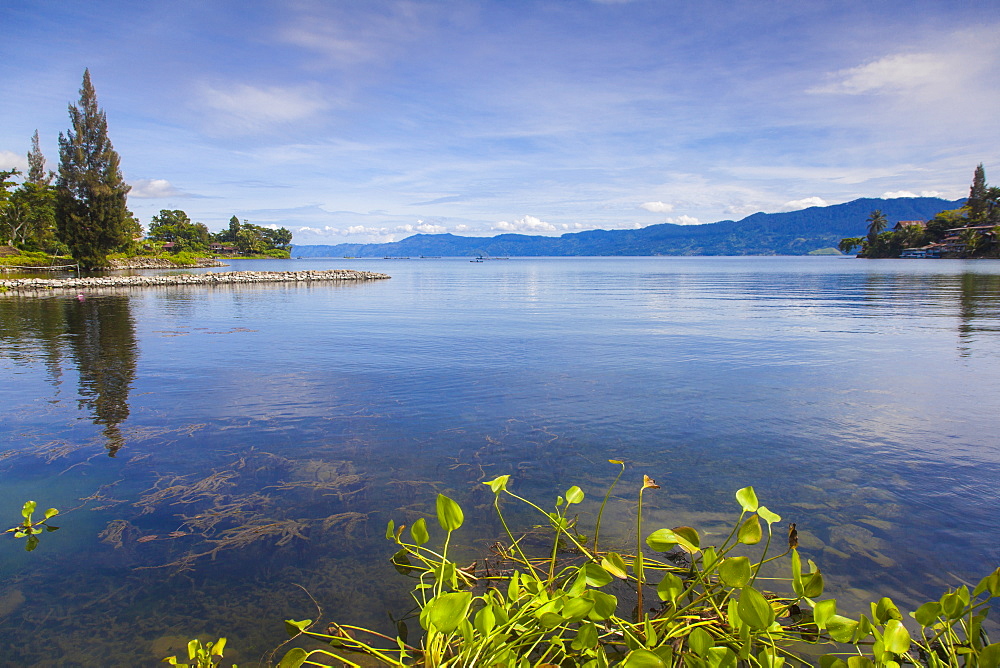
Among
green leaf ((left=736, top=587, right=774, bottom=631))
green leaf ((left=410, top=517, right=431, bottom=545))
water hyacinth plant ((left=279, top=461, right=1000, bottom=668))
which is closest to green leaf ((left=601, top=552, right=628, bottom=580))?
water hyacinth plant ((left=279, top=461, right=1000, bottom=668))

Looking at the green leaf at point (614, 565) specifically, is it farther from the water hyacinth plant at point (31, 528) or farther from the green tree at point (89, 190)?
the green tree at point (89, 190)

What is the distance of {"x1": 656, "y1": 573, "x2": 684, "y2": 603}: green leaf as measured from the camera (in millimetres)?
3410

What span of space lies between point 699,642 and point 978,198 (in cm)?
16458

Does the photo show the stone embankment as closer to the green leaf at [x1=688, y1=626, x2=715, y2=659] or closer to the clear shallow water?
the clear shallow water

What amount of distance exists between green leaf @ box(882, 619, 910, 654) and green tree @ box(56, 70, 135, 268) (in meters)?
64.8

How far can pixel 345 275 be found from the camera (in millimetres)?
67375

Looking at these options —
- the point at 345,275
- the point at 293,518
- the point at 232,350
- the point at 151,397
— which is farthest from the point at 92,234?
the point at 293,518

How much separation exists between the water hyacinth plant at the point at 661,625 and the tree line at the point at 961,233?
439 ft

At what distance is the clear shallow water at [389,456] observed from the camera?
445 centimetres

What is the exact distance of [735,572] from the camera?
3229 mm

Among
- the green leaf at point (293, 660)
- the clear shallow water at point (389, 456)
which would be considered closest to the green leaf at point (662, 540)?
the clear shallow water at point (389, 456)

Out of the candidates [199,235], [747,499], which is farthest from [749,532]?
[199,235]

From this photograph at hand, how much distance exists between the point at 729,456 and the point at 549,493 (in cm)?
284

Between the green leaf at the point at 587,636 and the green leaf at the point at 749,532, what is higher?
the green leaf at the point at 749,532
